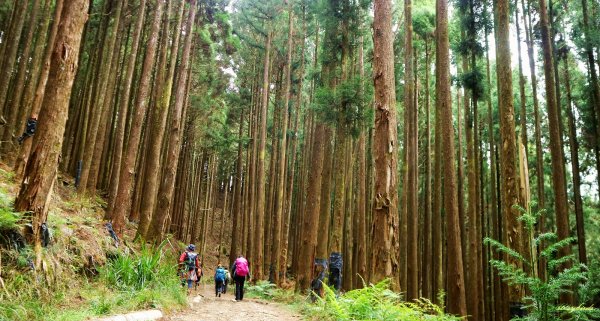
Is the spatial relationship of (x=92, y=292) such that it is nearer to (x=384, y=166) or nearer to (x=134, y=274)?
(x=134, y=274)

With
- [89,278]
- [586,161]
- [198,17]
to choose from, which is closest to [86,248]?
[89,278]

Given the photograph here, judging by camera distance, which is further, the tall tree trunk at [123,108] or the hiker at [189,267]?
the tall tree trunk at [123,108]

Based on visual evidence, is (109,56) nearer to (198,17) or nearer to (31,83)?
(31,83)

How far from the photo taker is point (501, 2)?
27.0 feet

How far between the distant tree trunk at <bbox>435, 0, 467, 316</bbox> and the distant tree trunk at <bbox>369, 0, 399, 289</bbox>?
2853 millimetres

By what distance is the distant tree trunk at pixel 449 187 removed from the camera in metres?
8.77

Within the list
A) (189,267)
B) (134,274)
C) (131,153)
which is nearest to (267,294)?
(189,267)


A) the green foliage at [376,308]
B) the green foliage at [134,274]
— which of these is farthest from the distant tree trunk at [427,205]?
the green foliage at [134,274]

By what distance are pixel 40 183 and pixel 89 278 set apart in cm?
234

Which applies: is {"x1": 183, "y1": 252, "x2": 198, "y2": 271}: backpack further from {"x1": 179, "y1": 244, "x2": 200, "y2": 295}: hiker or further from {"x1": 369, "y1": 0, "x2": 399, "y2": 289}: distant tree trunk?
{"x1": 369, "y1": 0, "x2": 399, "y2": 289}: distant tree trunk

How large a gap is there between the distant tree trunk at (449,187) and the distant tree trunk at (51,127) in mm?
7510

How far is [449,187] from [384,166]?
123 inches

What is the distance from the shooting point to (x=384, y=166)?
6.54 m

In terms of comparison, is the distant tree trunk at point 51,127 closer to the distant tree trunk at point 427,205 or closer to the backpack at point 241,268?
the backpack at point 241,268
